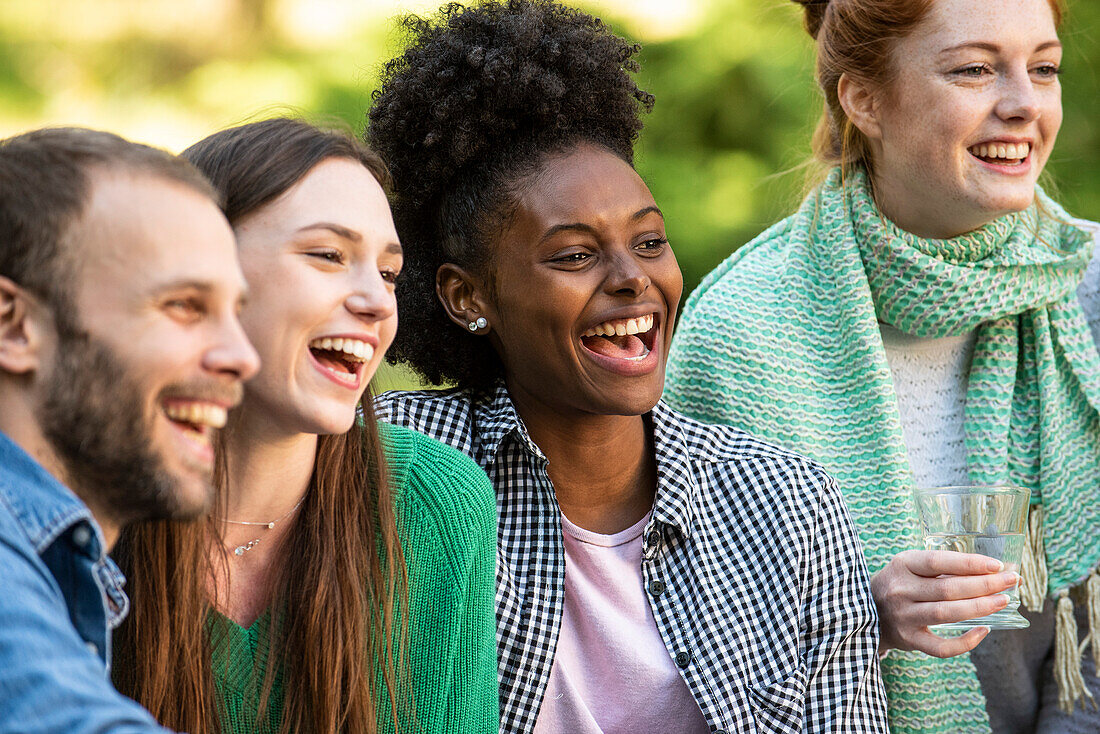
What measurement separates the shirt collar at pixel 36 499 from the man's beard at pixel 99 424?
0.05 metres

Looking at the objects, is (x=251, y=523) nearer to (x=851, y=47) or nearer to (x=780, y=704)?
(x=780, y=704)

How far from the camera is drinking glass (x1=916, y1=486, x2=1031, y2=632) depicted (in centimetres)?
233

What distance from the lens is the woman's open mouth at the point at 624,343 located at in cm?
249

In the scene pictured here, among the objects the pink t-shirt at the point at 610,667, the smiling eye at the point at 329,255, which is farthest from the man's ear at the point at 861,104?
the smiling eye at the point at 329,255

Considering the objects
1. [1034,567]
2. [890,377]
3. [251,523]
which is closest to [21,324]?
[251,523]

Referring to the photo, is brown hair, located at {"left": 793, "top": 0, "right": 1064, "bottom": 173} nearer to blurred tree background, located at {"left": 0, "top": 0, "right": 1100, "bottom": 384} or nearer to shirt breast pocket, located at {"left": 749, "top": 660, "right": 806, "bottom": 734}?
blurred tree background, located at {"left": 0, "top": 0, "right": 1100, "bottom": 384}

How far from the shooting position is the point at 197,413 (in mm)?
1450

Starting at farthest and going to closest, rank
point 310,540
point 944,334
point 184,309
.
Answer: point 944,334 < point 310,540 < point 184,309

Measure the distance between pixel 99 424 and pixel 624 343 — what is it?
1.34m

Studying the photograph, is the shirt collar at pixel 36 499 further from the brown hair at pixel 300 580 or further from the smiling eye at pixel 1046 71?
the smiling eye at pixel 1046 71

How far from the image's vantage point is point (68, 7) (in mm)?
7133

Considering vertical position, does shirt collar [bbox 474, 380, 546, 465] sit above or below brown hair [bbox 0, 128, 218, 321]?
below

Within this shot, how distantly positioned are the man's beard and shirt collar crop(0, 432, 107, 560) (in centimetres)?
5

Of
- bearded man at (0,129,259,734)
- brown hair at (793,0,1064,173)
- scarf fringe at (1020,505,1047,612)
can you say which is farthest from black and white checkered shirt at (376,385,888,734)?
bearded man at (0,129,259,734)
